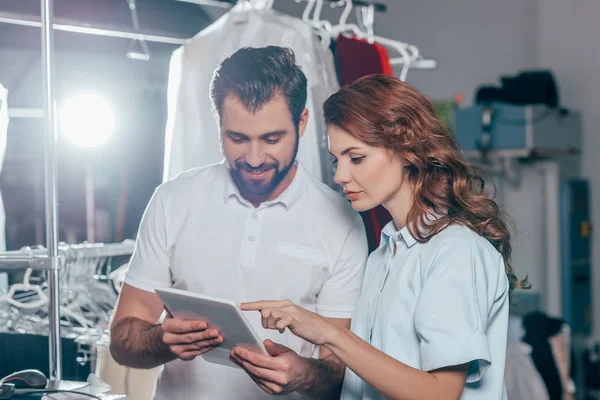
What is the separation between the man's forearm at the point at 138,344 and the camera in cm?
155

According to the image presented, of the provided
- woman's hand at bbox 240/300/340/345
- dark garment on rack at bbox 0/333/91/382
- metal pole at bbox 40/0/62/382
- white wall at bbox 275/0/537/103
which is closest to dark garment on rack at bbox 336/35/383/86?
metal pole at bbox 40/0/62/382

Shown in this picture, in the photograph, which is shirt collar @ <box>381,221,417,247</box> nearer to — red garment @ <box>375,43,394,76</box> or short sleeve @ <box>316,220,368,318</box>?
short sleeve @ <box>316,220,368,318</box>

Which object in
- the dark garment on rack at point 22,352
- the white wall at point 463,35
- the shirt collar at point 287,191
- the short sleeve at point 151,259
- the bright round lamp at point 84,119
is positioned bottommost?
the dark garment on rack at point 22,352

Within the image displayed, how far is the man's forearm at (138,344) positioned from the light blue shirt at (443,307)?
1.31 ft

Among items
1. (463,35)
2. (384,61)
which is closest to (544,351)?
(384,61)

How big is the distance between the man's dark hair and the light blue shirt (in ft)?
1.15

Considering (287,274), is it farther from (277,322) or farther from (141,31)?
(141,31)

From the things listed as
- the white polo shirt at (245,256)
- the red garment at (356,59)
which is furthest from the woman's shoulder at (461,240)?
the red garment at (356,59)

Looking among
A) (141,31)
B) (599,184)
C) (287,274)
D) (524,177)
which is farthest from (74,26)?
(599,184)

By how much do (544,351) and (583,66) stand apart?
6.58ft

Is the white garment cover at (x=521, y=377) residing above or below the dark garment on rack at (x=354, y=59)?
below

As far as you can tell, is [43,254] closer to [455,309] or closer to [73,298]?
[73,298]

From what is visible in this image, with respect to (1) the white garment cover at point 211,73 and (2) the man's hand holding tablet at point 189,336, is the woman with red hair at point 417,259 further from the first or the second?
(1) the white garment cover at point 211,73

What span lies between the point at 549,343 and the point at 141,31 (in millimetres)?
2024
